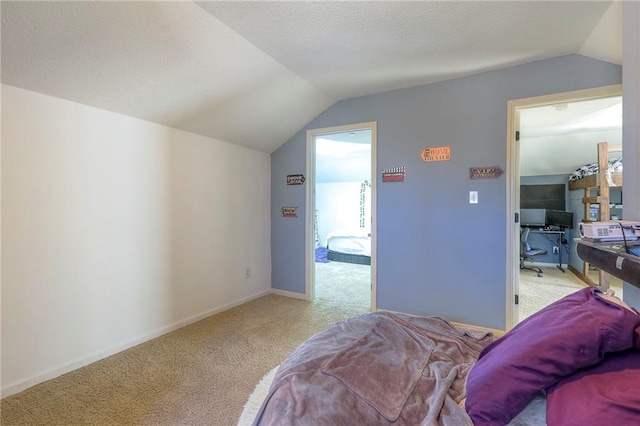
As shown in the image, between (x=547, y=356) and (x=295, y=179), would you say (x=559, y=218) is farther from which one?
(x=547, y=356)

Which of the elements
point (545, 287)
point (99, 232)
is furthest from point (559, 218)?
point (99, 232)

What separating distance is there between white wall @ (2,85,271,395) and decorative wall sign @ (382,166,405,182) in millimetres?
1796

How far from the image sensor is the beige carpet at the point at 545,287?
354cm

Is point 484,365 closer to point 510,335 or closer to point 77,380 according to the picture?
point 510,335

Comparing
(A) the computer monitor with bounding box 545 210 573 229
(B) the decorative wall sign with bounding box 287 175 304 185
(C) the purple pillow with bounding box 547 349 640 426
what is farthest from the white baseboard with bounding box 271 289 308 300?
(A) the computer monitor with bounding box 545 210 573 229

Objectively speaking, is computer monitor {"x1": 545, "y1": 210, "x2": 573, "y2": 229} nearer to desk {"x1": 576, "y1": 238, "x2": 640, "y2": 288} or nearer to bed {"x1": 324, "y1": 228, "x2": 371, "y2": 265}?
bed {"x1": 324, "y1": 228, "x2": 371, "y2": 265}

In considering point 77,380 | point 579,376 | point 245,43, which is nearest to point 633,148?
point 579,376

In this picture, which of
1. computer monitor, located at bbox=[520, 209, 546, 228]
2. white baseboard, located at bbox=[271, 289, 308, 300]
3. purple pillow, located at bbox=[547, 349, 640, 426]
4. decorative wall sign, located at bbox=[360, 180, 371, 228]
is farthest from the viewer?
decorative wall sign, located at bbox=[360, 180, 371, 228]

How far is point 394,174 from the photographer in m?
3.22

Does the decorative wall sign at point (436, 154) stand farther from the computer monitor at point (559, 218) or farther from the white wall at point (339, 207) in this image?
the white wall at point (339, 207)

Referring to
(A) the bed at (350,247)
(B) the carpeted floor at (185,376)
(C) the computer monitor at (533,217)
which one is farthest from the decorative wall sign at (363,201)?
(B) the carpeted floor at (185,376)

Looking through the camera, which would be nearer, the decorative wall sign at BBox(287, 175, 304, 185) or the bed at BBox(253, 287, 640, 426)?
the bed at BBox(253, 287, 640, 426)

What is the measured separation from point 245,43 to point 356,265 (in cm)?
460

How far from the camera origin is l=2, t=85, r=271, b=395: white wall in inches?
76.0
